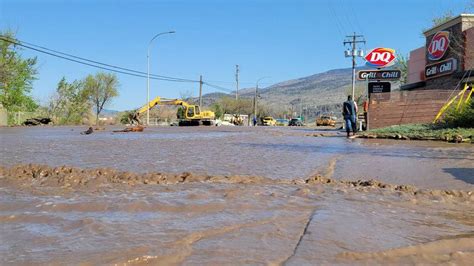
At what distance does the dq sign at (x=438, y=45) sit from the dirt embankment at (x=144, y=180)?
79.6 feet

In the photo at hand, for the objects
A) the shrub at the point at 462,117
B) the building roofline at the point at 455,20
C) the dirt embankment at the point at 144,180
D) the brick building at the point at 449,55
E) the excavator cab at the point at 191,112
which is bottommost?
the dirt embankment at the point at 144,180

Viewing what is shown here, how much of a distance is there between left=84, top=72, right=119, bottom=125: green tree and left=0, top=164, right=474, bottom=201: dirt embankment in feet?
235

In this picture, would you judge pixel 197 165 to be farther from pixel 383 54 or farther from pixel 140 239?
pixel 383 54

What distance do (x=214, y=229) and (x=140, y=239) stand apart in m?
0.63

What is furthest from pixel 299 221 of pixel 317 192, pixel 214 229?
pixel 317 192

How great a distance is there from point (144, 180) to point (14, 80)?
140 feet

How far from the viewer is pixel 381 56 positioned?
35.8m

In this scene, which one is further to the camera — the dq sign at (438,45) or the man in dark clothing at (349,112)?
the dq sign at (438,45)

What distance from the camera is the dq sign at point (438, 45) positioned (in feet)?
90.0

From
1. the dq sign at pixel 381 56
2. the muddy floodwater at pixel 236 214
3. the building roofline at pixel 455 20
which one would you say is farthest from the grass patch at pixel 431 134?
the dq sign at pixel 381 56

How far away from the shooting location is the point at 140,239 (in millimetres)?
3514

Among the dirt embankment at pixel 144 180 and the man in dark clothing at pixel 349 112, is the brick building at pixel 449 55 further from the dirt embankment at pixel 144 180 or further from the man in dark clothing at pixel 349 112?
the dirt embankment at pixel 144 180

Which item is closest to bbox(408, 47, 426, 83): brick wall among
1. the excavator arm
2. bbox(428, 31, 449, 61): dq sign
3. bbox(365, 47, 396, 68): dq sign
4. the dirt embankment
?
bbox(365, 47, 396, 68): dq sign

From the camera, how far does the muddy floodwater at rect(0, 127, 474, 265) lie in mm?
3197
